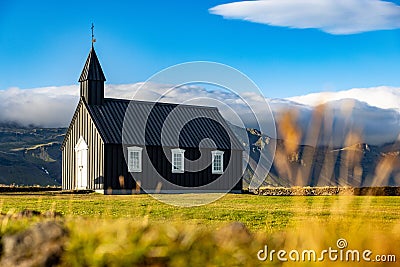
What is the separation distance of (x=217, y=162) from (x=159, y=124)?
4.05 metres

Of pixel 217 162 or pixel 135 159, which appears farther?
pixel 217 162

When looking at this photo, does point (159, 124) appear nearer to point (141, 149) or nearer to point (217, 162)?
point (141, 149)

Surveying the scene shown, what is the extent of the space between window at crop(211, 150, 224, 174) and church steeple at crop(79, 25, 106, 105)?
706cm

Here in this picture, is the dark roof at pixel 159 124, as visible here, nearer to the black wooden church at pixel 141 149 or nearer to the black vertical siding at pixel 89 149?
the black wooden church at pixel 141 149

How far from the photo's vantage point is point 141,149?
106 ft

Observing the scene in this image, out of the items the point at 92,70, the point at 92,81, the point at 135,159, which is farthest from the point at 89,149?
the point at 92,70

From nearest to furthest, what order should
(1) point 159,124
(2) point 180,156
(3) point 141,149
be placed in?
1. (3) point 141,149
2. (2) point 180,156
3. (1) point 159,124

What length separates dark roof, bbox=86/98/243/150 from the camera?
32.4 metres

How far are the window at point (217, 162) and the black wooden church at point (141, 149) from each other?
0.06 ft

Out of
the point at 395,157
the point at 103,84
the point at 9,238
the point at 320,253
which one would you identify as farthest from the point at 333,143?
the point at 103,84

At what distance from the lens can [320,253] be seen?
5.34m

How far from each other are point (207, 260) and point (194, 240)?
321 mm

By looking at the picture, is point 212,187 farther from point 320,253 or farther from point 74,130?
point 320,253

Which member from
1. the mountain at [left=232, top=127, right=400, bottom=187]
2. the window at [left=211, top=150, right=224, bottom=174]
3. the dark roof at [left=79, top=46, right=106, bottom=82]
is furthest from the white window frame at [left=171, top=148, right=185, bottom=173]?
the mountain at [left=232, top=127, right=400, bottom=187]
